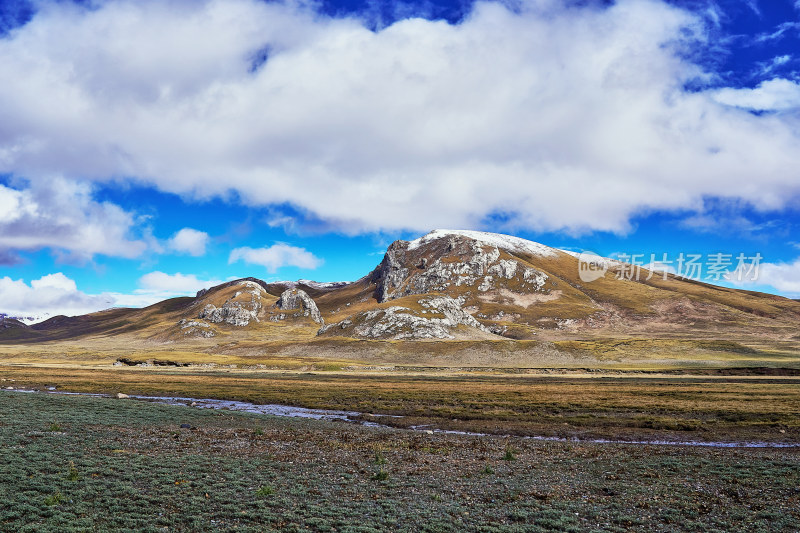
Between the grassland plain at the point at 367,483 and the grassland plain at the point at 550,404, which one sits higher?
the grassland plain at the point at 367,483

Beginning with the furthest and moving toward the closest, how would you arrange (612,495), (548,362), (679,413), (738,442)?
1. (548,362)
2. (679,413)
3. (738,442)
4. (612,495)

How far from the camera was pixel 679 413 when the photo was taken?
6059cm

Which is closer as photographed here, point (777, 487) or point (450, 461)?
point (777, 487)

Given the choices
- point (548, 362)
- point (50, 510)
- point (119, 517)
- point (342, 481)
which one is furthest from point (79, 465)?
point (548, 362)

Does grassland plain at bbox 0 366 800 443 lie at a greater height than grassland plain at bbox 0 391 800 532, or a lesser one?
lesser

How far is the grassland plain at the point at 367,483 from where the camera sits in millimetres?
20234

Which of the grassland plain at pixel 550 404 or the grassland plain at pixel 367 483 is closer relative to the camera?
the grassland plain at pixel 367 483

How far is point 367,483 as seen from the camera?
87.4 feet

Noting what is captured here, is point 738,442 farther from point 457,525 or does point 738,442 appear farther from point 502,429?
point 457,525

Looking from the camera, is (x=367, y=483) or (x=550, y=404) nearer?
(x=367, y=483)

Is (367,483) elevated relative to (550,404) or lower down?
elevated

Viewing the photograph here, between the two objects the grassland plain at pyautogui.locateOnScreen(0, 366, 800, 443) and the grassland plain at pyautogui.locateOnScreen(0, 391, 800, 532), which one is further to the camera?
the grassland plain at pyautogui.locateOnScreen(0, 366, 800, 443)

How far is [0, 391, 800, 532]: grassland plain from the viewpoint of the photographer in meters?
20.2

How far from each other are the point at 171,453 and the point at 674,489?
103 ft
